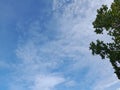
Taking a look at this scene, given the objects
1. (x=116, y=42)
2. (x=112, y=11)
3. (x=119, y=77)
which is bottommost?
(x=119, y=77)

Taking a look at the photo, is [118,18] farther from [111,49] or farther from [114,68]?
[114,68]

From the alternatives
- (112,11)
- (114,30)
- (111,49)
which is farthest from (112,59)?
(112,11)

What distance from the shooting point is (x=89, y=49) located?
110 feet

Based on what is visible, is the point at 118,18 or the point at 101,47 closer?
the point at 118,18

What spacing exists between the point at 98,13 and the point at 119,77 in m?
8.06

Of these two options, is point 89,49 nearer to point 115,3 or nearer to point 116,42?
point 116,42

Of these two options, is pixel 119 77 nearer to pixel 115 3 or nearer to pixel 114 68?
pixel 114 68

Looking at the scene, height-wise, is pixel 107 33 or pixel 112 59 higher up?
pixel 107 33

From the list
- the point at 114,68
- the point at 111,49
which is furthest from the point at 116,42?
the point at 114,68

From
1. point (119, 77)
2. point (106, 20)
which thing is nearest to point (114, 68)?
point (119, 77)

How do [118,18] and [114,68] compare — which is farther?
[114,68]

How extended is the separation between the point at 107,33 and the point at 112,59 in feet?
10.2

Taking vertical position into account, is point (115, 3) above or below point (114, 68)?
above

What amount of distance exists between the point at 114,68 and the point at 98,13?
22.6 feet
